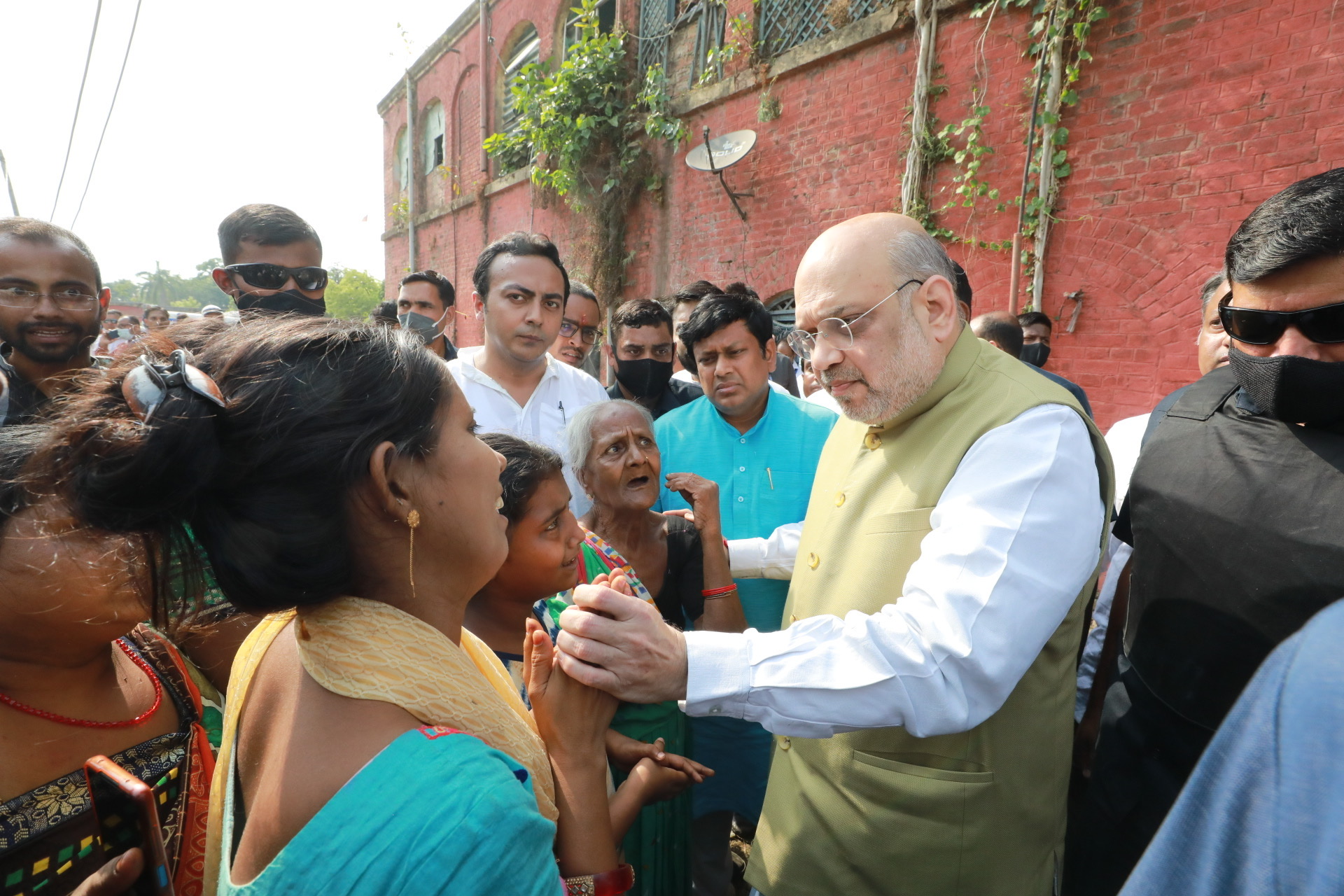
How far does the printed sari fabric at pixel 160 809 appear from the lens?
112 centimetres

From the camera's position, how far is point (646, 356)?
13.1 ft

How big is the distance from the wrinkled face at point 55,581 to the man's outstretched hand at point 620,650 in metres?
0.72

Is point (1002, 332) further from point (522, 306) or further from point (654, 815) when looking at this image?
point (654, 815)

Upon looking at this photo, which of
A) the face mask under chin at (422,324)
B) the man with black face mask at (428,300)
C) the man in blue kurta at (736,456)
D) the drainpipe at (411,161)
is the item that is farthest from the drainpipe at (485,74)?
the man in blue kurta at (736,456)

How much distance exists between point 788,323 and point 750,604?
5.47 m

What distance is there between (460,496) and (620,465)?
1.45m

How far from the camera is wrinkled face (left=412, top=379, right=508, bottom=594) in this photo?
106cm

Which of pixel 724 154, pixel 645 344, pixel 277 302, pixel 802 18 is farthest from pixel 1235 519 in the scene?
pixel 802 18

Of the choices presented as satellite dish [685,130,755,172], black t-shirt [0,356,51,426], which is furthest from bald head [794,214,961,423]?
satellite dish [685,130,755,172]

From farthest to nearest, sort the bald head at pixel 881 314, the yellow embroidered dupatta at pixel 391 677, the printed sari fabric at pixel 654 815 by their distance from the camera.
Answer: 1. the printed sari fabric at pixel 654 815
2. the bald head at pixel 881 314
3. the yellow embroidered dupatta at pixel 391 677

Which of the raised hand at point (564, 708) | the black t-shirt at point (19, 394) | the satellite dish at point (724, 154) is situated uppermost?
the satellite dish at point (724, 154)

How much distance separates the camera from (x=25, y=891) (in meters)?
1.10

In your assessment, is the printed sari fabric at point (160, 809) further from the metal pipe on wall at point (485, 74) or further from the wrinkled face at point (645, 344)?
the metal pipe on wall at point (485, 74)

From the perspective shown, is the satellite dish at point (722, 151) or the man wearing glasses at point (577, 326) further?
the satellite dish at point (722, 151)
